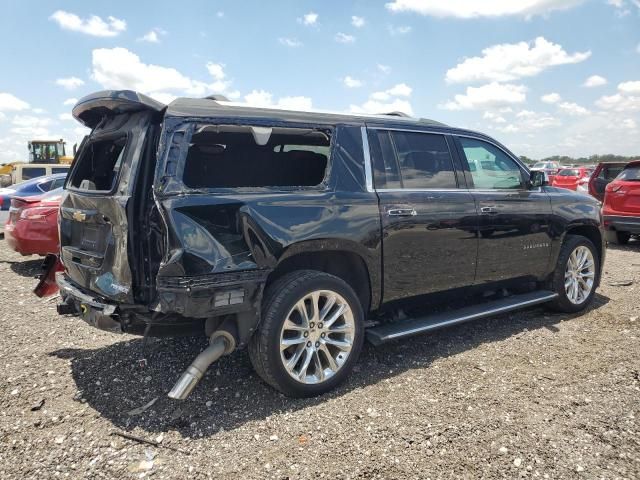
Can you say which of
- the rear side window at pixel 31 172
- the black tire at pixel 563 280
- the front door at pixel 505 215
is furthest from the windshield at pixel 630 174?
the rear side window at pixel 31 172

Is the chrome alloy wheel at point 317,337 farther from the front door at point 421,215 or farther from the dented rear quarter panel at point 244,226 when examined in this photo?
the front door at point 421,215

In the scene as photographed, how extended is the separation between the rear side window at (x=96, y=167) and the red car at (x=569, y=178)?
1849cm

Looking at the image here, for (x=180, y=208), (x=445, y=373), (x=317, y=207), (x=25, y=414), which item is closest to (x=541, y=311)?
(x=445, y=373)

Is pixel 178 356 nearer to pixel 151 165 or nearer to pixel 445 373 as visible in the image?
pixel 151 165

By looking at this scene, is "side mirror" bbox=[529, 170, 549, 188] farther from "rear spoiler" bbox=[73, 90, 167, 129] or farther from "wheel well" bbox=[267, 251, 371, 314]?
"rear spoiler" bbox=[73, 90, 167, 129]

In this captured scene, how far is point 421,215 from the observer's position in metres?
3.86

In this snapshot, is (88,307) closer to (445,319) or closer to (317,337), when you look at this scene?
(317,337)

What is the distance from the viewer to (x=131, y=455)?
275cm

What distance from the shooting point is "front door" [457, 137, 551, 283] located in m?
4.38

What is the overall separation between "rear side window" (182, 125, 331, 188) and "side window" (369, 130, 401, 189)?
1.27 feet

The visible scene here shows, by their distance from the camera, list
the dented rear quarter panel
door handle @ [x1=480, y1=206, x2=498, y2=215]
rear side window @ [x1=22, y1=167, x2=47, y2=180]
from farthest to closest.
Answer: rear side window @ [x1=22, y1=167, x2=47, y2=180]
door handle @ [x1=480, y1=206, x2=498, y2=215]
the dented rear quarter panel

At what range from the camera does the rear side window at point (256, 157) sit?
3496mm

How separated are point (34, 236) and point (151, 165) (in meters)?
4.83

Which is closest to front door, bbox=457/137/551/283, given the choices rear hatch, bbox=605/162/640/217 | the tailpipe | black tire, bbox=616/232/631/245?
the tailpipe
